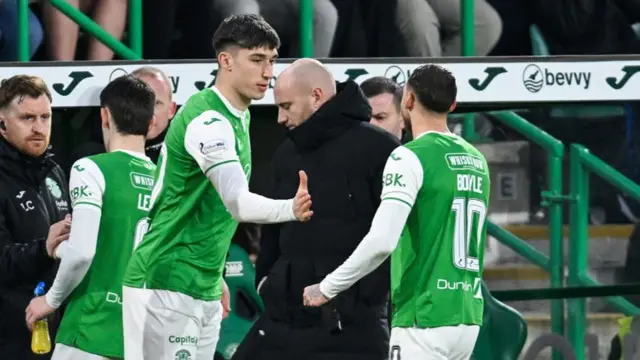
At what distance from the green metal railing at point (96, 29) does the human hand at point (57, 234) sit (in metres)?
2.11

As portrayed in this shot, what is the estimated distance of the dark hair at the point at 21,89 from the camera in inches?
287

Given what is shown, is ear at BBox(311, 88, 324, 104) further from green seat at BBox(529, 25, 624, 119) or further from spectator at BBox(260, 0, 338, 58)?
green seat at BBox(529, 25, 624, 119)

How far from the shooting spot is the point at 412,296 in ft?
20.3

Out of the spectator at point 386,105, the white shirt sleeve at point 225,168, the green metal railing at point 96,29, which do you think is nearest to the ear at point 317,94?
the white shirt sleeve at point 225,168

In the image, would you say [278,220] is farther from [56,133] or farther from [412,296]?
[56,133]

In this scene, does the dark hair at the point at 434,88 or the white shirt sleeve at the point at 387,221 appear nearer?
the white shirt sleeve at the point at 387,221

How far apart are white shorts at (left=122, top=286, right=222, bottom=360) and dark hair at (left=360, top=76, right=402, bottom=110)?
1.98 metres

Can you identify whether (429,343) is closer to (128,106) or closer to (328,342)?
(328,342)

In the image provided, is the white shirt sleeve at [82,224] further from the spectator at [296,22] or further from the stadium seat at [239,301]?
the spectator at [296,22]

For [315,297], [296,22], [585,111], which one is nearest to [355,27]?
[296,22]

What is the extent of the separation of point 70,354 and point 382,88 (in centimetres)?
203

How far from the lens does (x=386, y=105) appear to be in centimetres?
786

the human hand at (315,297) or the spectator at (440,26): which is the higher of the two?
the spectator at (440,26)

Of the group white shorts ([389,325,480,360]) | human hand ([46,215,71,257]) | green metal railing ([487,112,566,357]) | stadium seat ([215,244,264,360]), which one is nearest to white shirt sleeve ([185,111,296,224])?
white shorts ([389,325,480,360])
